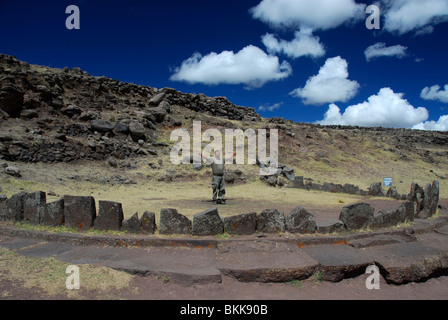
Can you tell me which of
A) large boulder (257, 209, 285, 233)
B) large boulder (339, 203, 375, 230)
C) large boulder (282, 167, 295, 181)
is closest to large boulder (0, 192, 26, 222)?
large boulder (257, 209, 285, 233)

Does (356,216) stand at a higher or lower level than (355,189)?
lower

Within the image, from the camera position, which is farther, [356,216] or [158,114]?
[158,114]

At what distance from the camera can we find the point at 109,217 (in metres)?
5.96

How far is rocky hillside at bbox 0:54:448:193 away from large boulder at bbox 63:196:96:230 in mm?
10077

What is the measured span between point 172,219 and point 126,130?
51.3ft

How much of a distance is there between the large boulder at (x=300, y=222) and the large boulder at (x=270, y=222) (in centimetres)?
16

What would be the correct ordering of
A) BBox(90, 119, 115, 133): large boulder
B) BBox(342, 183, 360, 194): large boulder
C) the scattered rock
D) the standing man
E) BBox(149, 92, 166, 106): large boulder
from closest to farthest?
the standing man, the scattered rock, BBox(342, 183, 360, 194): large boulder, BBox(90, 119, 115, 133): large boulder, BBox(149, 92, 166, 106): large boulder

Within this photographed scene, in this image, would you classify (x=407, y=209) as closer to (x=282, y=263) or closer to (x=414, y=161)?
(x=282, y=263)

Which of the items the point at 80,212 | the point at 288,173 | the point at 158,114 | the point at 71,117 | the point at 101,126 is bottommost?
the point at 80,212

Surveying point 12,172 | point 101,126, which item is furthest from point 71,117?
point 12,172

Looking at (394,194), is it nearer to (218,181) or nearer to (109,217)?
(218,181)

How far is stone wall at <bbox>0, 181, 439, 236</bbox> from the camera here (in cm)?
579

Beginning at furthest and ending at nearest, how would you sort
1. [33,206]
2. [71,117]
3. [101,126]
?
1. [71,117]
2. [101,126]
3. [33,206]

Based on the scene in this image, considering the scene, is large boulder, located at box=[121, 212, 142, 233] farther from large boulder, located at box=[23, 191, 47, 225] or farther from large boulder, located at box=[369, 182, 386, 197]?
large boulder, located at box=[369, 182, 386, 197]
